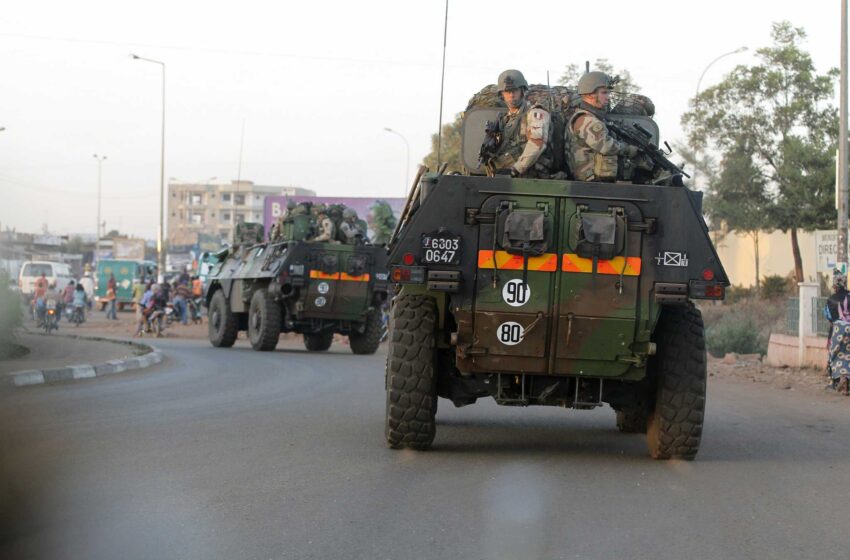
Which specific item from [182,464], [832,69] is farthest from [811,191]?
[182,464]

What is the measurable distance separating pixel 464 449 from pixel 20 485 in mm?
3489

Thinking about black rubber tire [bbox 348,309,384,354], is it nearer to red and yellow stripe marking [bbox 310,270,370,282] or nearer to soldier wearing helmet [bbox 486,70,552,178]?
red and yellow stripe marking [bbox 310,270,370,282]

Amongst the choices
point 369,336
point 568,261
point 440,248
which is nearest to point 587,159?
point 568,261

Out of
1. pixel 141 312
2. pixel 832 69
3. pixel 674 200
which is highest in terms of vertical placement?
pixel 832 69

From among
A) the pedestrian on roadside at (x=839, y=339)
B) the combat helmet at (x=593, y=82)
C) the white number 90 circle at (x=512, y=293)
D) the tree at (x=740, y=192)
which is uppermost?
the tree at (x=740, y=192)

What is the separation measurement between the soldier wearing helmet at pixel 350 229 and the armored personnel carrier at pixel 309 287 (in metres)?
0.14

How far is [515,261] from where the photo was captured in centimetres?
820

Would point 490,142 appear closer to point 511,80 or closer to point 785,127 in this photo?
point 511,80

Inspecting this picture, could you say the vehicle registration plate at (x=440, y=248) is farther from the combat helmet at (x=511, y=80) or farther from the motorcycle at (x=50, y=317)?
the motorcycle at (x=50, y=317)

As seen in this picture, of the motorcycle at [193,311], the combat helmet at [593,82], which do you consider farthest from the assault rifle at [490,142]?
the motorcycle at [193,311]

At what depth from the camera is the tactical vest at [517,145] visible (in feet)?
28.8

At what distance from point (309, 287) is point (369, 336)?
2035 millimetres

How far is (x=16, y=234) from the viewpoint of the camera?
430 centimetres

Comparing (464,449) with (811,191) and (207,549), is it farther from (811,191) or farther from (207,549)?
(811,191)
